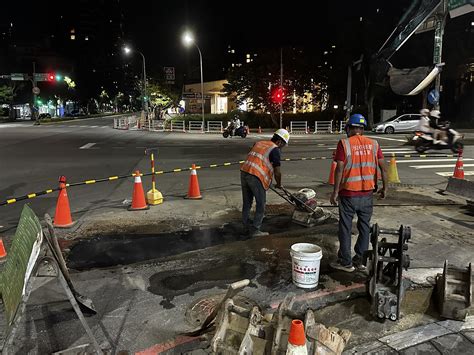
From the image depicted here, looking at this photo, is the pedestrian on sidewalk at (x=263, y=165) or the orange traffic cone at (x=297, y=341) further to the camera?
the pedestrian on sidewalk at (x=263, y=165)

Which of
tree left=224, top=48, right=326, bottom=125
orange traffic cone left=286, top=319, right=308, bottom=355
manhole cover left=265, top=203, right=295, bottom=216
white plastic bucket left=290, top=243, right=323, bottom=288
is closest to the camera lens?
orange traffic cone left=286, top=319, right=308, bottom=355

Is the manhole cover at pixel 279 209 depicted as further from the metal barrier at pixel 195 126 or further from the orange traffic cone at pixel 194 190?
the metal barrier at pixel 195 126

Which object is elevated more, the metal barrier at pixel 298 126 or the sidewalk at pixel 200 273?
the metal barrier at pixel 298 126

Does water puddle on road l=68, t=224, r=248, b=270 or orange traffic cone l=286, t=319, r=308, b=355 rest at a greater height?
orange traffic cone l=286, t=319, r=308, b=355

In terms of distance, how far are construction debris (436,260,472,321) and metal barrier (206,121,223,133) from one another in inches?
1252

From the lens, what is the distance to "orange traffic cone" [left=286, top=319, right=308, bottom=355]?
112 inches

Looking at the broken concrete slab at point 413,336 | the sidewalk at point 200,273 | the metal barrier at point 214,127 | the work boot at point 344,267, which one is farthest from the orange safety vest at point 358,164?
the metal barrier at point 214,127

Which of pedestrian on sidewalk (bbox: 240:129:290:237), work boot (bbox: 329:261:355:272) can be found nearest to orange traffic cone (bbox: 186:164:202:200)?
pedestrian on sidewalk (bbox: 240:129:290:237)

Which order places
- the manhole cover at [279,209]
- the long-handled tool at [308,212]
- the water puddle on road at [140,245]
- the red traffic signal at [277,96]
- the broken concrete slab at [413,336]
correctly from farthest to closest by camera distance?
the red traffic signal at [277,96]
the manhole cover at [279,209]
the long-handled tool at [308,212]
the water puddle on road at [140,245]
the broken concrete slab at [413,336]

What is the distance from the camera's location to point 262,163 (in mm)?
6051

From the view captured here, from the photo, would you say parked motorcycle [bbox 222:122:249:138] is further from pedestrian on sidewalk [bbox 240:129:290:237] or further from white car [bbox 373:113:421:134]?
pedestrian on sidewalk [bbox 240:129:290:237]

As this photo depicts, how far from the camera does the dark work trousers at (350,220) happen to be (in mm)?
4941

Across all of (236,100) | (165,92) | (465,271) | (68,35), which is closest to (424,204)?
(465,271)

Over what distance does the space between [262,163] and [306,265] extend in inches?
76.4
